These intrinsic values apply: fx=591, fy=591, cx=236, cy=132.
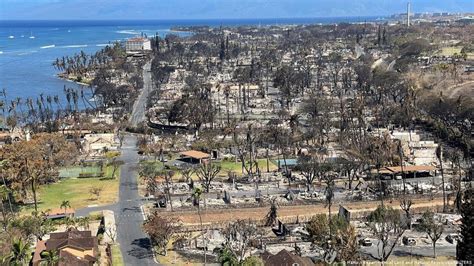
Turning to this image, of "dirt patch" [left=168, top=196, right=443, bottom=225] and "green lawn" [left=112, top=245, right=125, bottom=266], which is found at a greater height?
"green lawn" [left=112, top=245, right=125, bottom=266]

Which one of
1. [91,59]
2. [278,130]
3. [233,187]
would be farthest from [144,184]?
[91,59]

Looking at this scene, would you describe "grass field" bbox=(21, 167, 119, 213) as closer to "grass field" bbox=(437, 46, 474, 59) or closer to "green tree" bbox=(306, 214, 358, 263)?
"green tree" bbox=(306, 214, 358, 263)

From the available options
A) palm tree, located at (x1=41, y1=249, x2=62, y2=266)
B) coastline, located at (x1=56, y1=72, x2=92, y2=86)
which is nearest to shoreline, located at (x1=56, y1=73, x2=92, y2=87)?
coastline, located at (x1=56, y1=72, x2=92, y2=86)

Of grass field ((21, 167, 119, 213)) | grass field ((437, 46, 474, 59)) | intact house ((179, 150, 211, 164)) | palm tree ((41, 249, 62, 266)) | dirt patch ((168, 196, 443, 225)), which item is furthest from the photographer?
grass field ((437, 46, 474, 59))

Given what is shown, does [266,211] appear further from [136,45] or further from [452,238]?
[136,45]

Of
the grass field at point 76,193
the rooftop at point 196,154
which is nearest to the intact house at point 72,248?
the grass field at point 76,193

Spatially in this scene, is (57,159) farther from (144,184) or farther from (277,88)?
(277,88)

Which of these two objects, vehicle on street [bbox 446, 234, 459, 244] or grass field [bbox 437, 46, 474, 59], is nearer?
vehicle on street [bbox 446, 234, 459, 244]
